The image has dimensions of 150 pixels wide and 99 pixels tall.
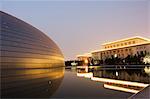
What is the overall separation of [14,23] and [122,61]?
34207 mm

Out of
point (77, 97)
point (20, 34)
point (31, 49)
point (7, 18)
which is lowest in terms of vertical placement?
point (77, 97)

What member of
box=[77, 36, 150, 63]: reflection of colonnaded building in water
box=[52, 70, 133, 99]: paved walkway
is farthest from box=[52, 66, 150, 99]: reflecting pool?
box=[77, 36, 150, 63]: reflection of colonnaded building in water

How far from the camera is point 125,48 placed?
60.9 m

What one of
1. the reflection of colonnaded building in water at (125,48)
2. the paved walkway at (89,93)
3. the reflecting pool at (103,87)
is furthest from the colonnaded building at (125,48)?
the paved walkway at (89,93)

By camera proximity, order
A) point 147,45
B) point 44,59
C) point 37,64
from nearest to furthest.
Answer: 1. point 37,64
2. point 44,59
3. point 147,45

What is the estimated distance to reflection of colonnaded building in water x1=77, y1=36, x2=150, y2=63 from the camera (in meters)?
54.9

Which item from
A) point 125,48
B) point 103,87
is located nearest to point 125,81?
point 103,87

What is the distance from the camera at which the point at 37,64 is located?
102ft

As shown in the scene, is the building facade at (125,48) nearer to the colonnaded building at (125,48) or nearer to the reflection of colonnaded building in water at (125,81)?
the colonnaded building at (125,48)

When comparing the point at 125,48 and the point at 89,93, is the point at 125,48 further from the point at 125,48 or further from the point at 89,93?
the point at 89,93

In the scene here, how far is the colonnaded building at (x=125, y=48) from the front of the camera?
2163 inches

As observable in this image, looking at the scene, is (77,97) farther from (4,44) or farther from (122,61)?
(122,61)

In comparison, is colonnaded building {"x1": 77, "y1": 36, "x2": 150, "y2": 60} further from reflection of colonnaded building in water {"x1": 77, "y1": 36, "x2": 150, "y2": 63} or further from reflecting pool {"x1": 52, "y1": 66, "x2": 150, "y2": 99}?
reflecting pool {"x1": 52, "y1": 66, "x2": 150, "y2": 99}

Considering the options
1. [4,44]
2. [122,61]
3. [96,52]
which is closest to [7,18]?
[4,44]
